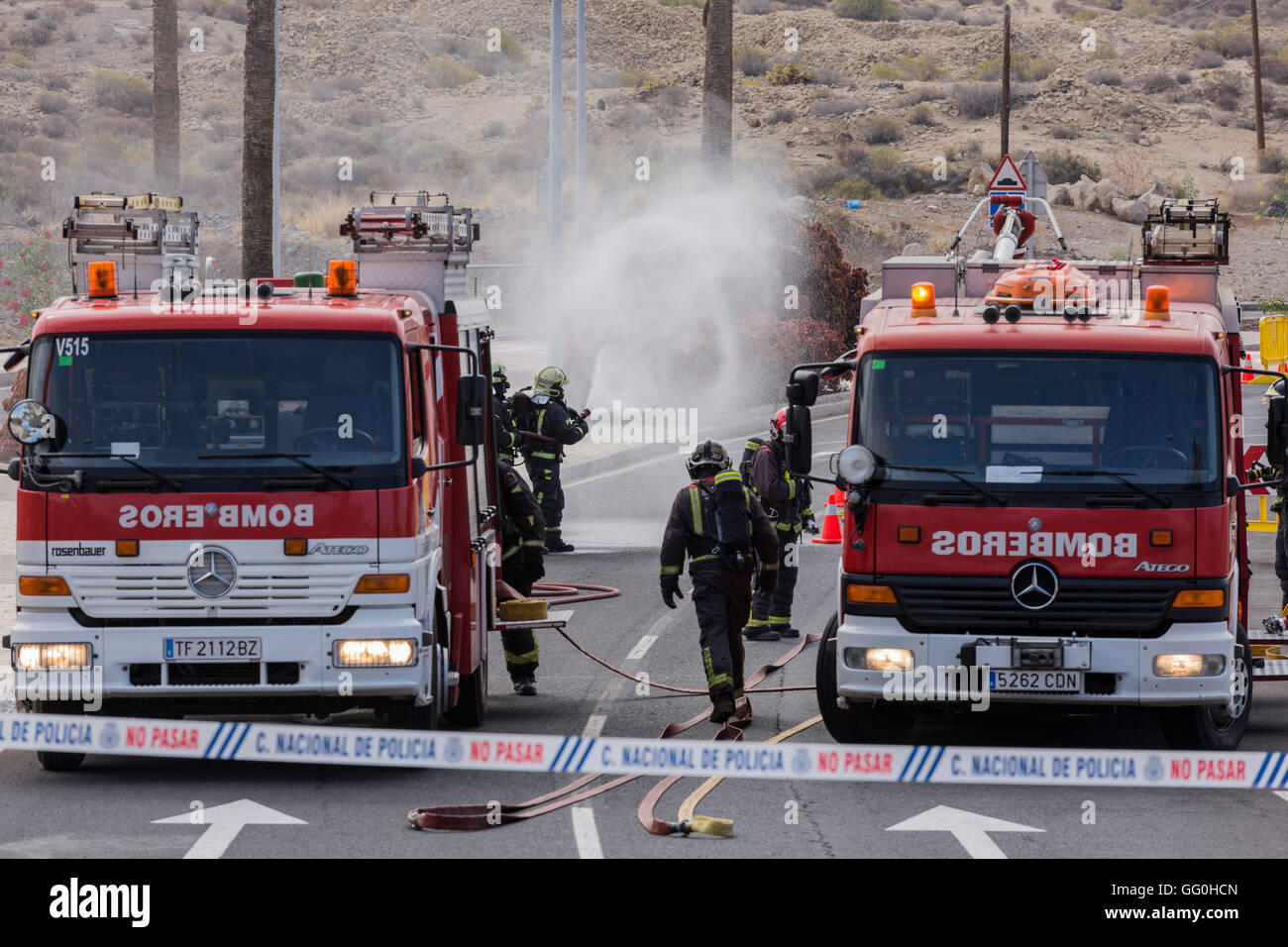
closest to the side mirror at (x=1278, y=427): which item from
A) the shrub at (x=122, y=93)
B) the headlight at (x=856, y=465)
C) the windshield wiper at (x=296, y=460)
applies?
the headlight at (x=856, y=465)

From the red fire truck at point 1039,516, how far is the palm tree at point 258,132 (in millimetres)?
15218

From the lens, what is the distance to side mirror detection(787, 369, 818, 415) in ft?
34.9

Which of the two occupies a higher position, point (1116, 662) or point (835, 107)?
point (835, 107)

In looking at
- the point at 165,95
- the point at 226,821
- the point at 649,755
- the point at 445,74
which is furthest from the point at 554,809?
the point at 445,74

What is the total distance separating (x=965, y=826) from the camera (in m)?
9.39

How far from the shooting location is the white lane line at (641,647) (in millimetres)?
14640

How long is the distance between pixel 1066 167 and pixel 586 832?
64.6 metres

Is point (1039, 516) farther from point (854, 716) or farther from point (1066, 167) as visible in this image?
point (1066, 167)

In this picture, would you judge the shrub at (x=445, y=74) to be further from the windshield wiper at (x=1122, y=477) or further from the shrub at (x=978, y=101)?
the windshield wiper at (x=1122, y=477)

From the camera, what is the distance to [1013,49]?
92250 mm

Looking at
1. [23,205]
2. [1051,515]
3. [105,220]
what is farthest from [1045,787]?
[23,205]

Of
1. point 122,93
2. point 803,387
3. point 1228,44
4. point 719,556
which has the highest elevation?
point 1228,44
